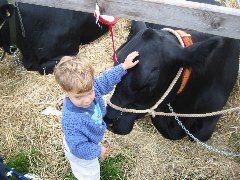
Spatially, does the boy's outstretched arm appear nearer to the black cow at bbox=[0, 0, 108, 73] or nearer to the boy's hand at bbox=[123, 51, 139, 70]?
the boy's hand at bbox=[123, 51, 139, 70]

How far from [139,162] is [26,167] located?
116 centimetres

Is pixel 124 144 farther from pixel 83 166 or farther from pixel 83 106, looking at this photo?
pixel 83 106

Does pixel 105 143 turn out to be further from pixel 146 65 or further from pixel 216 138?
pixel 146 65

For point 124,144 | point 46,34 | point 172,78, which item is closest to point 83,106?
point 172,78

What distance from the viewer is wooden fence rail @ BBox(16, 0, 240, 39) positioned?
249 centimetres

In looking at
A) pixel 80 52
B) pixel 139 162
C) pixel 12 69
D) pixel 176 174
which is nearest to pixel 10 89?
pixel 12 69

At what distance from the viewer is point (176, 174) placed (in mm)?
3996

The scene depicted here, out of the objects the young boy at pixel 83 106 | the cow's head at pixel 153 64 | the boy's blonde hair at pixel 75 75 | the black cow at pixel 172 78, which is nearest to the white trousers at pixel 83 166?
the young boy at pixel 83 106

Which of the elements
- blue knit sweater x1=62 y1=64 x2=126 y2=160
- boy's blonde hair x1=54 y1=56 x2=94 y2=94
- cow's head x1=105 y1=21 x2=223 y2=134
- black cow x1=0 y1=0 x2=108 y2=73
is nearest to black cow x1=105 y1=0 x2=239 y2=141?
cow's head x1=105 y1=21 x2=223 y2=134

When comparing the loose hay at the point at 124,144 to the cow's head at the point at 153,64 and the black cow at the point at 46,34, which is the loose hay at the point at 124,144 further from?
the cow's head at the point at 153,64

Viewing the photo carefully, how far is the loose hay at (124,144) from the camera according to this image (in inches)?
158

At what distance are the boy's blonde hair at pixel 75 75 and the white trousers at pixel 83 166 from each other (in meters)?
0.75

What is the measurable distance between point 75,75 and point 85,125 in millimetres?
456

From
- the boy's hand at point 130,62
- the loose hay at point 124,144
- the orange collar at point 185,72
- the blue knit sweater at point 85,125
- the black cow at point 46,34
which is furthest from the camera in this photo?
the black cow at point 46,34
